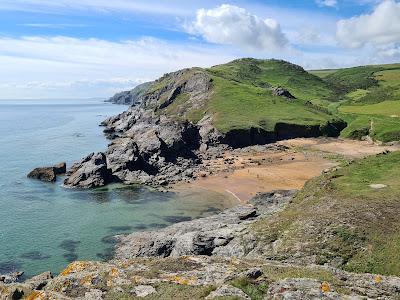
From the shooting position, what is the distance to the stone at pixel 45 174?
93.1 meters

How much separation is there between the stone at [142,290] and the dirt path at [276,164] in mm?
56767

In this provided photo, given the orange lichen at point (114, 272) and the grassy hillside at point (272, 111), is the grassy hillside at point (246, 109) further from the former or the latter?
the orange lichen at point (114, 272)

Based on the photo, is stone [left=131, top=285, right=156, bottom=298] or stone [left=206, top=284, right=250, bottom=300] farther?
stone [left=131, top=285, right=156, bottom=298]

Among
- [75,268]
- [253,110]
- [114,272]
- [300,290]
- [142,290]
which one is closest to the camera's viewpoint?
[300,290]

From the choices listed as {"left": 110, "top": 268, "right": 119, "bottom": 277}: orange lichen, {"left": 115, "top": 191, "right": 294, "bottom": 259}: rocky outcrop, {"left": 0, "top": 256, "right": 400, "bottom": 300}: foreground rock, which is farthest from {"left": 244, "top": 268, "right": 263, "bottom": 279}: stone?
{"left": 115, "top": 191, "right": 294, "bottom": 259}: rocky outcrop

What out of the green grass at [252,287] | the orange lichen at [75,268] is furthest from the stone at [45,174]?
the green grass at [252,287]

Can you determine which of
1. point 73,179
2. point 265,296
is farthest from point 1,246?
point 265,296

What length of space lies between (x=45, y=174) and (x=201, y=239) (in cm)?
5939

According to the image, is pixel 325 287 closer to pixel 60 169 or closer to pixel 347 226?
pixel 347 226

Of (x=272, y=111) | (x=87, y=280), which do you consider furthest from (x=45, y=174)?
(x=272, y=111)

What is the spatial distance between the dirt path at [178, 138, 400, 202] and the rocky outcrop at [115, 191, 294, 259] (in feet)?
71.2

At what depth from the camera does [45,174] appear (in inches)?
3696

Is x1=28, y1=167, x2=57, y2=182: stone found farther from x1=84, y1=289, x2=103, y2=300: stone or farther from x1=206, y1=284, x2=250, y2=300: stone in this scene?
x1=206, y1=284, x2=250, y2=300: stone

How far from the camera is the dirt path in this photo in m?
86.1
